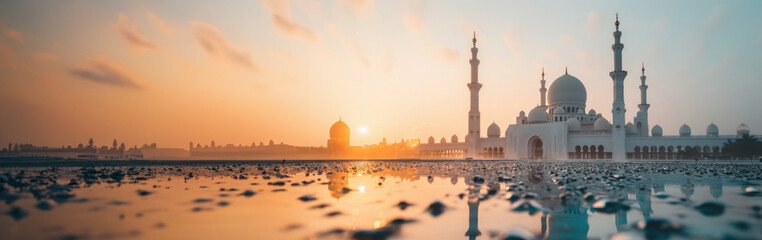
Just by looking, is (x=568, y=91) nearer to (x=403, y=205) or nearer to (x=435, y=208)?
(x=403, y=205)

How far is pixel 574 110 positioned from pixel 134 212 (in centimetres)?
7473

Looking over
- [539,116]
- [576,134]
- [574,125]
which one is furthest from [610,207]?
[539,116]

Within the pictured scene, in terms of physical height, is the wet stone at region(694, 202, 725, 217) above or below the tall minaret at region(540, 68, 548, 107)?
below

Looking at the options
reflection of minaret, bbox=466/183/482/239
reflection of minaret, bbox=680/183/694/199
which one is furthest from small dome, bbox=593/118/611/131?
reflection of minaret, bbox=466/183/482/239

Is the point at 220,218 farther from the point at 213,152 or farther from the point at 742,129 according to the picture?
the point at 213,152

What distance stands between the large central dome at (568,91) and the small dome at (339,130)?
47240 millimetres

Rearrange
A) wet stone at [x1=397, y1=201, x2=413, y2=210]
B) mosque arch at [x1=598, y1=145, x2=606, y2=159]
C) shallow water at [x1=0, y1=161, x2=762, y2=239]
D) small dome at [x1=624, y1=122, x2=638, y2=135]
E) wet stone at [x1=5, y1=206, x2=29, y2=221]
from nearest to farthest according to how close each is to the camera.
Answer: shallow water at [x1=0, y1=161, x2=762, y2=239] < wet stone at [x1=5, y1=206, x2=29, y2=221] < wet stone at [x1=397, y1=201, x2=413, y2=210] < mosque arch at [x1=598, y1=145, x2=606, y2=159] < small dome at [x1=624, y1=122, x2=638, y2=135]

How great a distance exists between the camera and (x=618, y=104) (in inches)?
2315

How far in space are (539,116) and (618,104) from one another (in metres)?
13.9

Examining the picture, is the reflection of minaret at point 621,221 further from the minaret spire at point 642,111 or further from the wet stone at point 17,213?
the minaret spire at point 642,111

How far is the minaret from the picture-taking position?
72.1m

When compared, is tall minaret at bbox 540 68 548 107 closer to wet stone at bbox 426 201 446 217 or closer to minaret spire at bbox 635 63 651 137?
minaret spire at bbox 635 63 651 137

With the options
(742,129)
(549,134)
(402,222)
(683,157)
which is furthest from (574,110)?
(402,222)

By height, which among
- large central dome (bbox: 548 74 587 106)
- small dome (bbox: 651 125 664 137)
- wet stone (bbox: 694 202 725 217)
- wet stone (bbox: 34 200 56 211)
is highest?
large central dome (bbox: 548 74 587 106)
